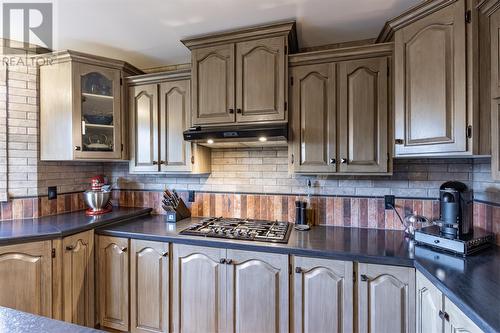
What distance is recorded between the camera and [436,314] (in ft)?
3.97

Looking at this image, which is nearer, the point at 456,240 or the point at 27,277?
the point at 456,240

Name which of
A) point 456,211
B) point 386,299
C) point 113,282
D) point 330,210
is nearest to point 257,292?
point 386,299

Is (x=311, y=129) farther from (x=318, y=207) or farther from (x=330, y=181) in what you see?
(x=318, y=207)

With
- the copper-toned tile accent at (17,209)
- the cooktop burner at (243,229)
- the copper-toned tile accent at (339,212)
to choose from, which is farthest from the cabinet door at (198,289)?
the copper-toned tile accent at (17,209)

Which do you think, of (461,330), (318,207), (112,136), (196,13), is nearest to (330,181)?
(318,207)

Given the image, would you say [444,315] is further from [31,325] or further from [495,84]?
[31,325]

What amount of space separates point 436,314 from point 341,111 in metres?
1.28

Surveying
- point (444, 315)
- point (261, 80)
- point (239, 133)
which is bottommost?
point (444, 315)

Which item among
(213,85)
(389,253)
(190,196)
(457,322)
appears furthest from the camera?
(190,196)

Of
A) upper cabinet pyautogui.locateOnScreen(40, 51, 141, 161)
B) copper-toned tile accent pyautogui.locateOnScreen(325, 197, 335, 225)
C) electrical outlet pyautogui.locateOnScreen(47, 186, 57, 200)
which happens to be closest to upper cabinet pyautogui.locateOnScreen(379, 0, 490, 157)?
copper-toned tile accent pyautogui.locateOnScreen(325, 197, 335, 225)

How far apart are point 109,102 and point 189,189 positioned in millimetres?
1091

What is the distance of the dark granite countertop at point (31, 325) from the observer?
759mm

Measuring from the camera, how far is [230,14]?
181 cm

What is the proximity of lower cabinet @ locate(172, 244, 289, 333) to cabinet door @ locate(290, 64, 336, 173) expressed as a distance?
0.73 meters
